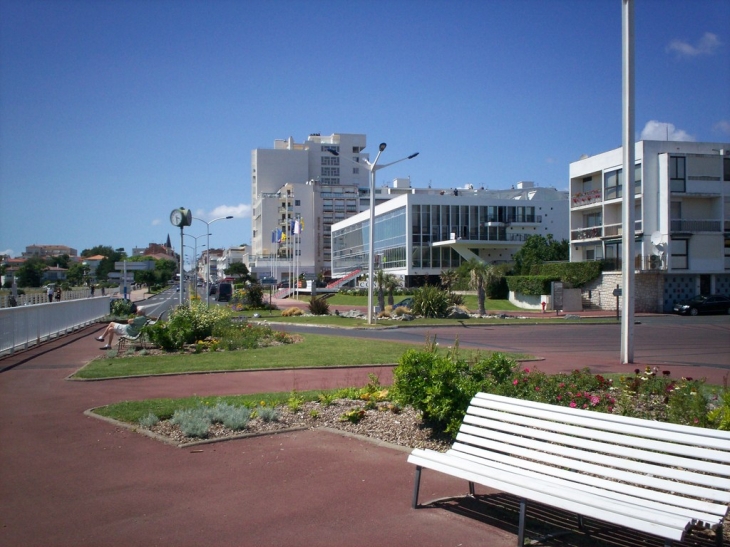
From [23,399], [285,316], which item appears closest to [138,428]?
[23,399]

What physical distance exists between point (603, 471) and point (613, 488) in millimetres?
187

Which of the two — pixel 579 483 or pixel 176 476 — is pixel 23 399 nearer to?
pixel 176 476

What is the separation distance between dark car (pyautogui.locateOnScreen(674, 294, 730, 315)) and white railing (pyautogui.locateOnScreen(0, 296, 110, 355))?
3971 cm

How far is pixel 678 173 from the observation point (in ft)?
159

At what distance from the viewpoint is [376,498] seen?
6.00 metres

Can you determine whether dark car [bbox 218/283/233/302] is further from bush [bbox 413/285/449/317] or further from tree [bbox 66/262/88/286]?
tree [bbox 66/262/88/286]

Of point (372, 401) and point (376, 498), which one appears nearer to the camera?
point (376, 498)

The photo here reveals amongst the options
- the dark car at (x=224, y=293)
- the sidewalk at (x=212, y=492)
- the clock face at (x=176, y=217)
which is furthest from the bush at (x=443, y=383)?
the dark car at (x=224, y=293)

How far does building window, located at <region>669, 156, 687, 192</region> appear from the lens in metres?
48.3

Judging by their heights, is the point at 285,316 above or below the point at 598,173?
below

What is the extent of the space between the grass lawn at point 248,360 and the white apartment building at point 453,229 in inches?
1979

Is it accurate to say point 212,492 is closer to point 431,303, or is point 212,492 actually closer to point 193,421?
point 193,421

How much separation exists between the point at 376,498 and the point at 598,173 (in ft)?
177

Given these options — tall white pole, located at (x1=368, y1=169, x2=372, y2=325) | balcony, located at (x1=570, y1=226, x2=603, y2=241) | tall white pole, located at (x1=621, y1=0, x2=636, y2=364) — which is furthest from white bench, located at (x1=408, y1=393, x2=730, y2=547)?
balcony, located at (x1=570, y1=226, x2=603, y2=241)
